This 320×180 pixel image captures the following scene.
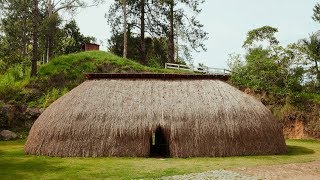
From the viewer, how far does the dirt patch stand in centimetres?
1187

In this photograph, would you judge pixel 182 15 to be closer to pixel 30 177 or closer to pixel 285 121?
pixel 285 121

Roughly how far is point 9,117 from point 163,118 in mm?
12489

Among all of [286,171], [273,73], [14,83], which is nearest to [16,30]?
Result: [14,83]

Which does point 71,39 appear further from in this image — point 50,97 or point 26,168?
point 26,168

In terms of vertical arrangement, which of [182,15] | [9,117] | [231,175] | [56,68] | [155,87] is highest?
[182,15]

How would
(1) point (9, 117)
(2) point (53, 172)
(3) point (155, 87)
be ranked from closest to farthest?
(2) point (53, 172), (3) point (155, 87), (1) point (9, 117)

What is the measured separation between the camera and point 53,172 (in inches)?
490

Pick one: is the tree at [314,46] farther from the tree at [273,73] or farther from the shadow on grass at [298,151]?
the shadow on grass at [298,151]

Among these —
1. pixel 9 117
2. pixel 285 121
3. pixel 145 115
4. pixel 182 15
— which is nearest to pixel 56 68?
pixel 9 117

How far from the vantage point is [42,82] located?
2728cm

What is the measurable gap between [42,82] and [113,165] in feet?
51.5

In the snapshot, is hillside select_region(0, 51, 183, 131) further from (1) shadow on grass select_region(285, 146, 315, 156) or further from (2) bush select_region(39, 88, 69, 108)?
(1) shadow on grass select_region(285, 146, 315, 156)

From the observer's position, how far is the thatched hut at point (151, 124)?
1572 centimetres

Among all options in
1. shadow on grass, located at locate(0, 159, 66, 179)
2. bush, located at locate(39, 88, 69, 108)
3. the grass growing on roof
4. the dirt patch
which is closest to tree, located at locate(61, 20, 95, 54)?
the grass growing on roof
